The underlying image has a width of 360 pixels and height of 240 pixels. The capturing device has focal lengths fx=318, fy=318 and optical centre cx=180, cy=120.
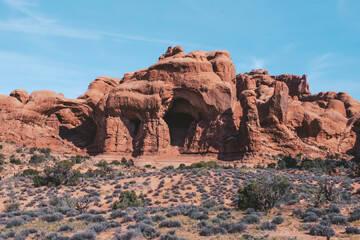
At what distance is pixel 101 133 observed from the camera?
172ft

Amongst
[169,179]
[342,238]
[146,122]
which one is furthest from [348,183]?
[146,122]

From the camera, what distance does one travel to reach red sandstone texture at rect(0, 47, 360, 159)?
45.7 m

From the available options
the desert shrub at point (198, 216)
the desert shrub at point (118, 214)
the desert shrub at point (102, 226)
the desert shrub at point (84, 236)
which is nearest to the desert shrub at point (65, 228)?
the desert shrub at point (102, 226)

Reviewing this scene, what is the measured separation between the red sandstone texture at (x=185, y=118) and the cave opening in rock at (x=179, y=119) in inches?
6.3

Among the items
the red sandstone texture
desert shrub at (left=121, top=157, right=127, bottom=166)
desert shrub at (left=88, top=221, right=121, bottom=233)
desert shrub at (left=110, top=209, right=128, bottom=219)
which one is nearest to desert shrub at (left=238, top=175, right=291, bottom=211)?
desert shrub at (left=110, top=209, right=128, bottom=219)

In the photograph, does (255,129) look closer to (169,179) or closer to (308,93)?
(169,179)

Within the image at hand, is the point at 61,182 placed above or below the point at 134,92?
below

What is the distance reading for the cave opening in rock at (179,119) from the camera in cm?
5031

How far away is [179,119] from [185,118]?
107 centimetres

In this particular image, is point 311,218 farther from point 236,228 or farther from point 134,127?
point 134,127

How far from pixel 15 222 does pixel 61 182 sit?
1433cm

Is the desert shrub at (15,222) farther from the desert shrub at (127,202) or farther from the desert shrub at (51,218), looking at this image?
the desert shrub at (127,202)

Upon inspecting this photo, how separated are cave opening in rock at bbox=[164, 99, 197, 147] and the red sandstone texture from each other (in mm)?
159

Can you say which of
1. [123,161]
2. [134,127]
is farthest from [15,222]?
[134,127]
